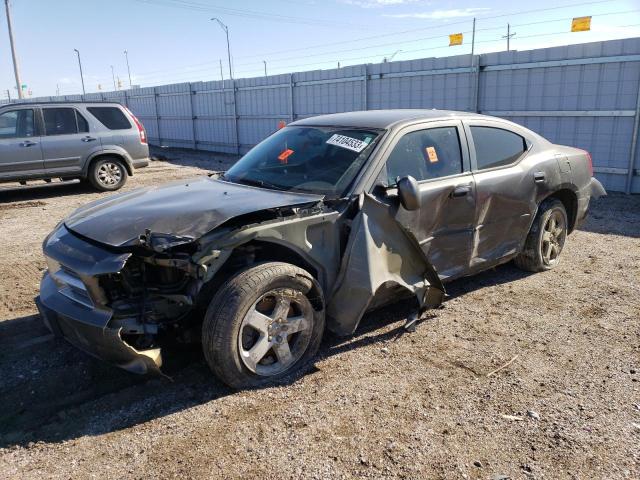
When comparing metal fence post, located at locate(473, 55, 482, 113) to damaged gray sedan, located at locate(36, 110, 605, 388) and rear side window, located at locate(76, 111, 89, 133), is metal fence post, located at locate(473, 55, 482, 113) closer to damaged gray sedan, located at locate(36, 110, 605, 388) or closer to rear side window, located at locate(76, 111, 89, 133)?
damaged gray sedan, located at locate(36, 110, 605, 388)

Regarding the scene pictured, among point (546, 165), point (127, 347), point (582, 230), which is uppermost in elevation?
point (546, 165)

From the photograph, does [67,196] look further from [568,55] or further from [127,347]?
[568,55]

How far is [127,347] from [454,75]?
10.6 m

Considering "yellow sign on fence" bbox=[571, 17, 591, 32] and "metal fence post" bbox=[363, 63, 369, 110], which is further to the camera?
"metal fence post" bbox=[363, 63, 369, 110]

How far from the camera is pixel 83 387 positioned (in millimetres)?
3463

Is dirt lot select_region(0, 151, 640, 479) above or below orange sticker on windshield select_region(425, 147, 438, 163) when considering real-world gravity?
below

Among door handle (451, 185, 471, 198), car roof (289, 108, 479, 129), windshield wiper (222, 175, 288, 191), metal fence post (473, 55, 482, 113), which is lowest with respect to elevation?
door handle (451, 185, 471, 198)

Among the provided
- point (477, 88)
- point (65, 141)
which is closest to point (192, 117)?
point (65, 141)

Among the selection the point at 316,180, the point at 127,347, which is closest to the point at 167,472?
the point at 127,347

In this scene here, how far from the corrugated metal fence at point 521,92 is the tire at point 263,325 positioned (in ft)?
28.4

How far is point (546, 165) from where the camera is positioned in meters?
5.18

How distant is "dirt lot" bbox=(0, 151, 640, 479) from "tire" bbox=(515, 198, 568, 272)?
2.27 ft

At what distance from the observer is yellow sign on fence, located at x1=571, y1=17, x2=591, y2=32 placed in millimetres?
10188

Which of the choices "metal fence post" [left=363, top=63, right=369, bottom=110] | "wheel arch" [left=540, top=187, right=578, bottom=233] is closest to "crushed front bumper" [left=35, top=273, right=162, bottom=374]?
"wheel arch" [left=540, top=187, right=578, bottom=233]
